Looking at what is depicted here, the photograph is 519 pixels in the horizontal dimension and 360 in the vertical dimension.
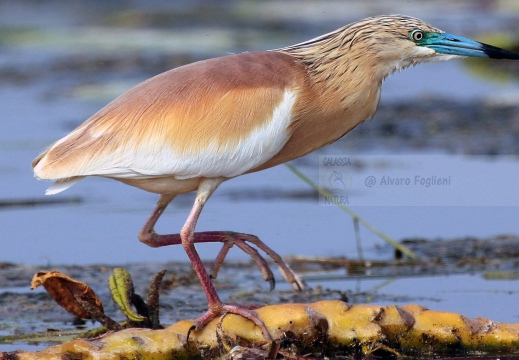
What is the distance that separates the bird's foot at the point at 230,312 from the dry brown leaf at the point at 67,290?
2.14 ft

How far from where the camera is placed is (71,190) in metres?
9.31

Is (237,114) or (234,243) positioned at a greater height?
(237,114)

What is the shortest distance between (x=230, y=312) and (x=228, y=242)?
86 centimetres

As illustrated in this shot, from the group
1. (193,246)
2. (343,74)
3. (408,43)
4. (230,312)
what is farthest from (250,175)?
(230,312)

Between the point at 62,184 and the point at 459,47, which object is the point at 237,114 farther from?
the point at 459,47

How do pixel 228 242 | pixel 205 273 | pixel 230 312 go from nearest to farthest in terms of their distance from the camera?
pixel 230 312 → pixel 205 273 → pixel 228 242

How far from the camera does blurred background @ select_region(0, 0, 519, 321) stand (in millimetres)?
7875

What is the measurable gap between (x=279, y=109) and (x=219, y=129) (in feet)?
1.06

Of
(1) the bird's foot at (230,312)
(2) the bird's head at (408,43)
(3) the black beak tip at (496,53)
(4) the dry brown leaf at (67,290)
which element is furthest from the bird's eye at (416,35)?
(4) the dry brown leaf at (67,290)

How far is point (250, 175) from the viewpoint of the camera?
390 inches

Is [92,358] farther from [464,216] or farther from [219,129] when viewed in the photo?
[464,216]

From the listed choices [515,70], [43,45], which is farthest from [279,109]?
[43,45]

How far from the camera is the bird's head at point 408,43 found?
571 cm

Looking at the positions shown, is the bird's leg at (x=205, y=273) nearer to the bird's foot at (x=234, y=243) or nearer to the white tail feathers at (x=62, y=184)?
the bird's foot at (x=234, y=243)
